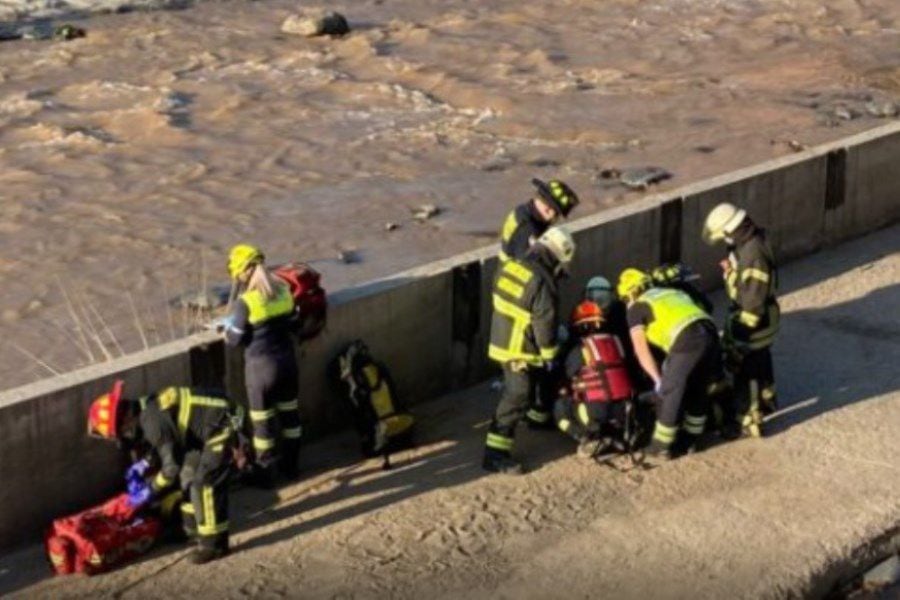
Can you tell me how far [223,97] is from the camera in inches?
834

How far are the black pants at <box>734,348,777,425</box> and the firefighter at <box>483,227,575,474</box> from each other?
5.28 ft

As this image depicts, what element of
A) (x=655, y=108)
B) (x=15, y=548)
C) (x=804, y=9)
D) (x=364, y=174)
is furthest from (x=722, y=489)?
(x=804, y=9)

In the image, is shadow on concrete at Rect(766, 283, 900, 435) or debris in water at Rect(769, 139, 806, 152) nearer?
shadow on concrete at Rect(766, 283, 900, 435)

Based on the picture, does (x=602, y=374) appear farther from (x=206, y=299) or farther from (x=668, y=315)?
(x=206, y=299)

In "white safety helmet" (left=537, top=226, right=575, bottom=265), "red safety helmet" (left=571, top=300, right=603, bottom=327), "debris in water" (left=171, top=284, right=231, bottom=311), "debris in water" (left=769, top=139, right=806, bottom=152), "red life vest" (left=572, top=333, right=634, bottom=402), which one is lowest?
"debris in water" (left=769, top=139, right=806, bottom=152)

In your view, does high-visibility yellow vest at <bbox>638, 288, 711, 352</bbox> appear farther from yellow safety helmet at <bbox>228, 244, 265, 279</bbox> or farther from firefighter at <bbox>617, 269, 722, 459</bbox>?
yellow safety helmet at <bbox>228, 244, 265, 279</bbox>

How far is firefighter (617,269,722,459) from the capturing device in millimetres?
11547

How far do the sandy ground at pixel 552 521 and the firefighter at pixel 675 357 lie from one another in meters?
0.24

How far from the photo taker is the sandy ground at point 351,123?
15.5 metres

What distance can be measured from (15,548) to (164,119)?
10210 millimetres

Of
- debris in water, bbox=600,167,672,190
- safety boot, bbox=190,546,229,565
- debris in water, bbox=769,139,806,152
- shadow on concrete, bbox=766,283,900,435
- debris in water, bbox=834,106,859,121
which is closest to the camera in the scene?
safety boot, bbox=190,546,229,565

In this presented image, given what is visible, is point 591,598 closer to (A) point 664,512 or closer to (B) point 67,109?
(A) point 664,512

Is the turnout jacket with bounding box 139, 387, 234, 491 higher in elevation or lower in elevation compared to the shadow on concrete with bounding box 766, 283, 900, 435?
higher

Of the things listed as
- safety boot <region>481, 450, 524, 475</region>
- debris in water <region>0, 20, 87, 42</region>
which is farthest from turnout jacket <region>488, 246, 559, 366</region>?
debris in water <region>0, 20, 87, 42</region>
